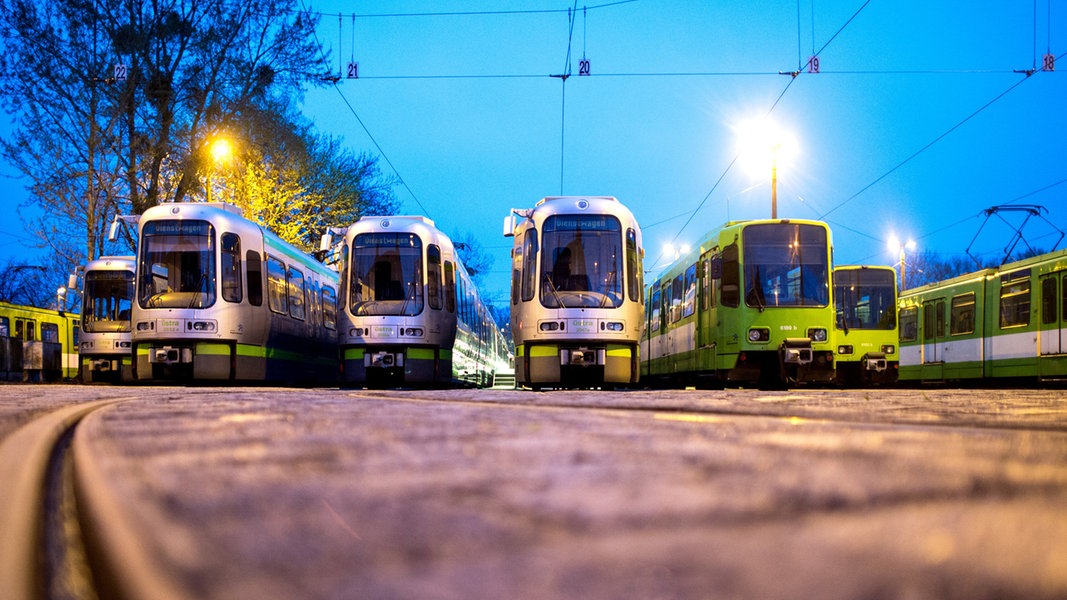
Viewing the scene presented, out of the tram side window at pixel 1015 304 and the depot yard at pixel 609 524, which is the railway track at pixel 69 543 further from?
the tram side window at pixel 1015 304

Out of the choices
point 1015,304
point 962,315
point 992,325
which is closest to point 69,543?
point 1015,304

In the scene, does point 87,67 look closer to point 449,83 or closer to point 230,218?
point 230,218

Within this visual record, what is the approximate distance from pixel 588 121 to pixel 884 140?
135 ft

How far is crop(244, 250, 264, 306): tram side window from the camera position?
16.3 meters

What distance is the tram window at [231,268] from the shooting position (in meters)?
15.8

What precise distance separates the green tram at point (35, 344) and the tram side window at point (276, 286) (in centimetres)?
724

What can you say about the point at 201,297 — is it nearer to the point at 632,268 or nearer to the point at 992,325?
the point at 632,268

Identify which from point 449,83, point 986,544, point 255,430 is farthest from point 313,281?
point 449,83

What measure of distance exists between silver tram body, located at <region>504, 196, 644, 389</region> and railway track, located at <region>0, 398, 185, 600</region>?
13.1m

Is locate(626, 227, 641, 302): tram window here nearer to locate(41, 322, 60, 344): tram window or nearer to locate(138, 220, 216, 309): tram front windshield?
locate(138, 220, 216, 309): tram front windshield

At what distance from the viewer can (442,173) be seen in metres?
126

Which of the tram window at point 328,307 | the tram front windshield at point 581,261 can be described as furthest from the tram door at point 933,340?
the tram window at point 328,307

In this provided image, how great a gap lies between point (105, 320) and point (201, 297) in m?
6.04

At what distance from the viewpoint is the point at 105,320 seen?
66.3ft
